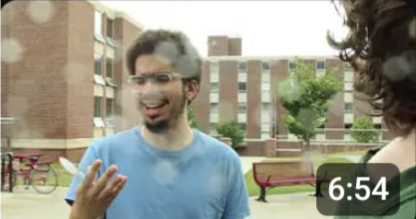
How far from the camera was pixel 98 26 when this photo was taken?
3.16m

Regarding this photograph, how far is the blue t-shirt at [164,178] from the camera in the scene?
774 millimetres

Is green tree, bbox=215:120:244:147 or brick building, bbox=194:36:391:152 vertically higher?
brick building, bbox=194:36:391:152

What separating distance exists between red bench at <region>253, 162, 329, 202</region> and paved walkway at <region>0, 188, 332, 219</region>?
0.13 metres

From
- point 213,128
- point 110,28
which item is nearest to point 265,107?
point 213,128

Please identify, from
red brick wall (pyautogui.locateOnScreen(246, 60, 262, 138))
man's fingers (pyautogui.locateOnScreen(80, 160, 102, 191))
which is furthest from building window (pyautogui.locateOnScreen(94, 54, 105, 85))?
man's fingers (pyautogui.locateOnScreen(80, 160, 102, 191))

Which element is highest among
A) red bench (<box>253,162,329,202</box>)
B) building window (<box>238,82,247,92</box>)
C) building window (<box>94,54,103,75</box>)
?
building window (<box>94,54,103,75</box>)

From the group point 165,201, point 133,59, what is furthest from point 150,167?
point 133,59

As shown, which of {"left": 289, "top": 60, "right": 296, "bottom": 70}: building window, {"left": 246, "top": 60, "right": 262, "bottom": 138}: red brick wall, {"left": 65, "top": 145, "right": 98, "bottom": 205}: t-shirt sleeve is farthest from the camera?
{"left": 289, "top": 60, "right": 296, "bottom": 70}: building window

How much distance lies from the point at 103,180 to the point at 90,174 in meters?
0.01

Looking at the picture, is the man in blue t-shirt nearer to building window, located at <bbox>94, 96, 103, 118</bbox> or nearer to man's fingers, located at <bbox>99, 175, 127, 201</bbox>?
man's fingers, located at <bbox>99, 175, 127, 201</bbox>

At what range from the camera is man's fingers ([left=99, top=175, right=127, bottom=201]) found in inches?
21.5

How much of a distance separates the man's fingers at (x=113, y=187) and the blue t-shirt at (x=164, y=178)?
0.64 ft

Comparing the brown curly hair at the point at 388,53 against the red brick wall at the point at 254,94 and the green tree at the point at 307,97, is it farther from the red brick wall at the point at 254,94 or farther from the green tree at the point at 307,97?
the red brick wall at the point at 254,94

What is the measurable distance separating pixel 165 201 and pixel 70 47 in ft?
10.3
